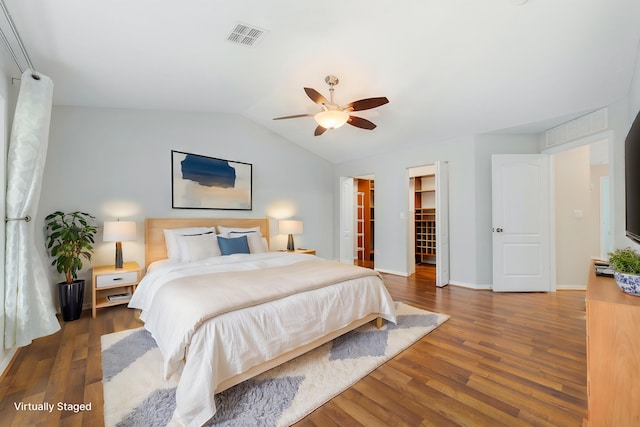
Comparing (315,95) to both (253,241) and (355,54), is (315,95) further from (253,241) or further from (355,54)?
(253,241)

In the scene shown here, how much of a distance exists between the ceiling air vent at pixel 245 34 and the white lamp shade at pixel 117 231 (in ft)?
8.05

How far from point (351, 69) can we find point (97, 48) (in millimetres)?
2403

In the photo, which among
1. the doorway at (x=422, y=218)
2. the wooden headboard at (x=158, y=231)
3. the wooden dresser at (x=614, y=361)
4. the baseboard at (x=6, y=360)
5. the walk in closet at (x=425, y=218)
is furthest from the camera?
the walk in closet at (x=425, y=218)

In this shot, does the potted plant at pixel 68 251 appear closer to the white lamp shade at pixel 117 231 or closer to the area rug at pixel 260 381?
the white lamp shade at pixel 117 231

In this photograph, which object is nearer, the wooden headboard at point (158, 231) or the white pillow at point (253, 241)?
the wooden headboard at point (158, 231)

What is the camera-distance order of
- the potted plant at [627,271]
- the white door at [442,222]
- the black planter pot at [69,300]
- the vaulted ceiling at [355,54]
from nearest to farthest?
1. the potted plant at [627,271]
2. the vaulted ceiling at [355,54]
3. the black planter pot at [69,300]
4. the white door at [442,222]

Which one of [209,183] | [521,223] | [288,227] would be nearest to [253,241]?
[288,227]

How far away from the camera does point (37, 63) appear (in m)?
2.47

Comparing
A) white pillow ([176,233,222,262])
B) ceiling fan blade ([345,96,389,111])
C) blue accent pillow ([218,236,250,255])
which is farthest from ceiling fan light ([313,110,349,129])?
white pillow ([176,233,222,262])

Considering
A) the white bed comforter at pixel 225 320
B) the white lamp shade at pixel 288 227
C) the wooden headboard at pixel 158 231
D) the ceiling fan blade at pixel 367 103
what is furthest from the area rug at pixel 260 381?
the white lamp shade at pixel 288 227

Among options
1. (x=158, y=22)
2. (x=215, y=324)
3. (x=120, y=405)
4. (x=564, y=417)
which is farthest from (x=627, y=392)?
(x=158, y=22)

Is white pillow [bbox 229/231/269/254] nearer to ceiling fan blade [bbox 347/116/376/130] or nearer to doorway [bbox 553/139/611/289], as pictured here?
ceiling fan blade [bbox 347/116/376/130]

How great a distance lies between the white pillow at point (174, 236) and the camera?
3727mm

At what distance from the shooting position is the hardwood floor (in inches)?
63.2
